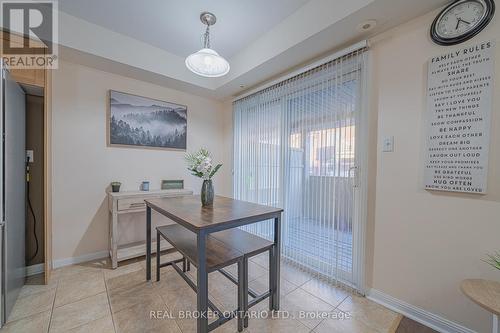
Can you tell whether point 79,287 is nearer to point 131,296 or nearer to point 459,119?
point 131,296

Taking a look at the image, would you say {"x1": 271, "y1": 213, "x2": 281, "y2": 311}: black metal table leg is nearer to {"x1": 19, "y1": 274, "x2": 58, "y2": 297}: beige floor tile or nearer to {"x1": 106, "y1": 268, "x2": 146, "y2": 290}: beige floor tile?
{"x1": 106, "y1": 268, "x2": 146, "y2": 290}: beige floor tile

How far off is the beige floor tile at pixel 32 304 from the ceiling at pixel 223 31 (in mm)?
2450

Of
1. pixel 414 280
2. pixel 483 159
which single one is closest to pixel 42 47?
pixel 483 159

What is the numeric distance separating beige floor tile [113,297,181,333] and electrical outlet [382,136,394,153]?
2235mm

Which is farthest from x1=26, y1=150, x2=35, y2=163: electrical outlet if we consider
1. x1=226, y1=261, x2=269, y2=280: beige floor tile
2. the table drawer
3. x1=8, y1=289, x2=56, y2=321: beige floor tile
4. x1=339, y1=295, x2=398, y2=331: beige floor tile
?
x1=339, y1=295, x2=398, y2=331: beige floor tile

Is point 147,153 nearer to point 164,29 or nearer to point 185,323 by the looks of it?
point 164,29

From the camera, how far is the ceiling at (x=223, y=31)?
171 centimetres

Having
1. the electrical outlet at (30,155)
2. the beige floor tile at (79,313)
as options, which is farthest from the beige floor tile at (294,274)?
the electrical outlet at (30,155)

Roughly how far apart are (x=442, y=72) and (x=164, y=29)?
106 inches

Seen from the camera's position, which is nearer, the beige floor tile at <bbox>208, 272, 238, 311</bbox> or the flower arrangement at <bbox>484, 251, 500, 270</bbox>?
the flower arrangement at <bbox>484, 251, 500, 270</bbox>

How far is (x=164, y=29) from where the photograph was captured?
2.28 metres

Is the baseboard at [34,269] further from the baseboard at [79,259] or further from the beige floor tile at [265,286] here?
the beige floor tile at [265,286]

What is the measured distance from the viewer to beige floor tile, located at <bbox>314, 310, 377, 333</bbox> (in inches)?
58.4

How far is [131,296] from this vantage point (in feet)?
6.04
